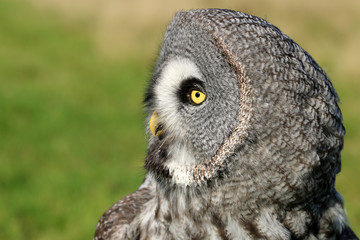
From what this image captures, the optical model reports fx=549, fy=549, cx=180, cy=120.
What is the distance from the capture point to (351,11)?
25.2ft

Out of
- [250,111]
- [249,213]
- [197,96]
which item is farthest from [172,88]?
[249,213]

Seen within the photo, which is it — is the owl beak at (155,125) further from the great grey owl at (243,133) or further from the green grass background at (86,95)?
the green grass background at (86,95)

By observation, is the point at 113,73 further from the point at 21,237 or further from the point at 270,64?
the point at 270,64

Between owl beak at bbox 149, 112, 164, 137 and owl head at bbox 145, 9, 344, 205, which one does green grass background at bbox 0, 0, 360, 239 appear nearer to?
owl beak at bbox 149, 112, 164, 137

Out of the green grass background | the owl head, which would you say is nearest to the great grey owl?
the owl head

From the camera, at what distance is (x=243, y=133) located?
1593 mm

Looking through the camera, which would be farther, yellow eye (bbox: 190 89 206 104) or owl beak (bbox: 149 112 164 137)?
owl beak (bbox: 149 112 164 137)

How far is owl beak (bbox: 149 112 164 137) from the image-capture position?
1.79 m

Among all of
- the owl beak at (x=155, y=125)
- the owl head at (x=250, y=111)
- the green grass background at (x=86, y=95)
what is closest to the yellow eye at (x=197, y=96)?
the owl head at (x=250, y=111)

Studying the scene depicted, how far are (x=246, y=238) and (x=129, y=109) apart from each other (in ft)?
13.1

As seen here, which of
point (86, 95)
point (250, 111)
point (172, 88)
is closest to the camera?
point (250, 111)

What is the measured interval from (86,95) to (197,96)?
4.31m

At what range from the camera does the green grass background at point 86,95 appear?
3.66 meters

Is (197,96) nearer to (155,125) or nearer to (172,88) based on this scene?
(172,88)
